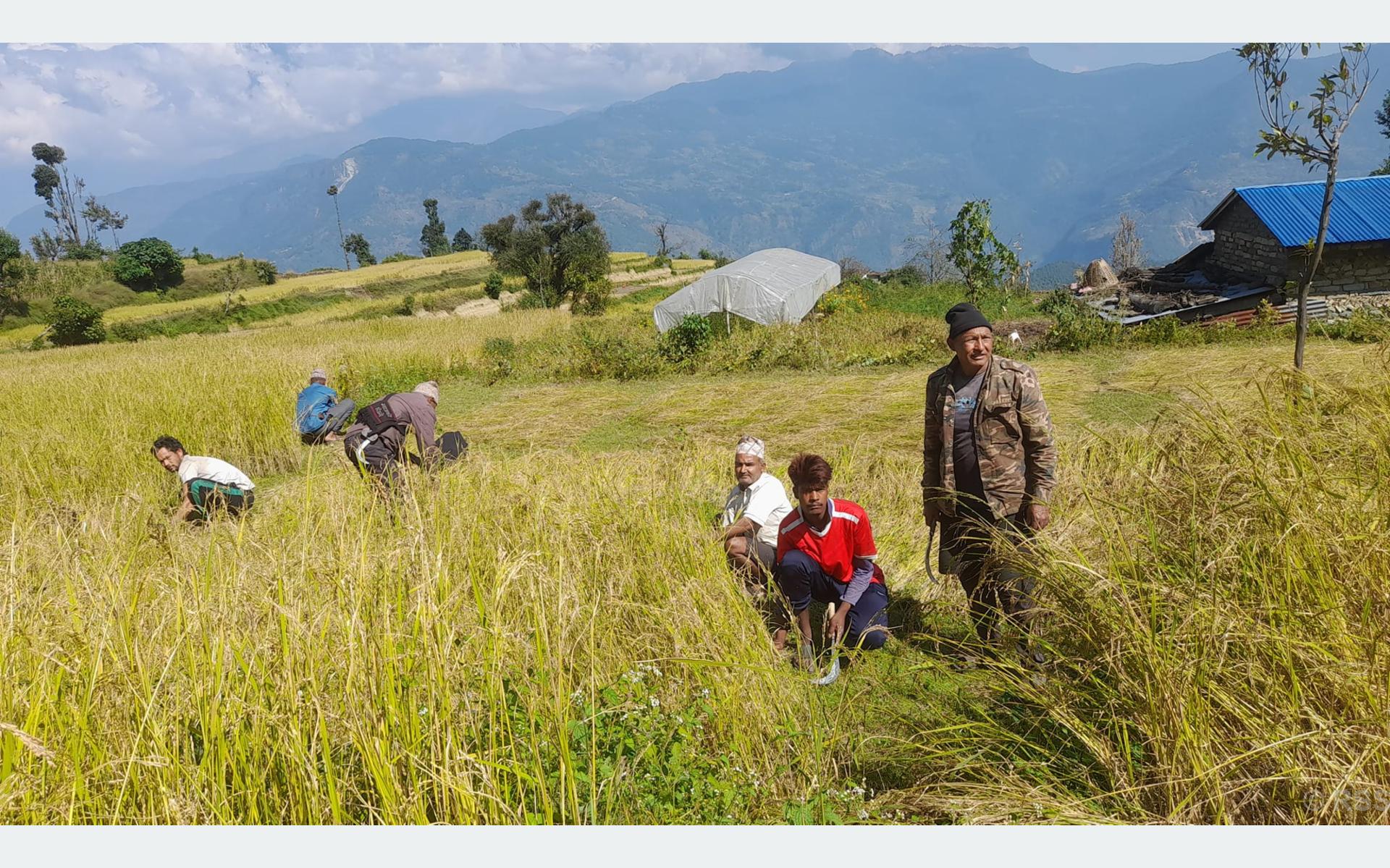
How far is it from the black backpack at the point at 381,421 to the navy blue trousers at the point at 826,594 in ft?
9.75

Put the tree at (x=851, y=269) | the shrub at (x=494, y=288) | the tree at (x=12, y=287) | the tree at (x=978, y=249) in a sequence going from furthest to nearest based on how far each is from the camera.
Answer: the shrub at (x=494, y=288), the tree at (x=12, y=287), the tree at (x=851, y=269), the tree at (x=978, y=249)

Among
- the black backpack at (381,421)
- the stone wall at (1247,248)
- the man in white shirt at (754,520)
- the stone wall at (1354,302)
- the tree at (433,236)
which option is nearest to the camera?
the man in white shirt at (754,520)

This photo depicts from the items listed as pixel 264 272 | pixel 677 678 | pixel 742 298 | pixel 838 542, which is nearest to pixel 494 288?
pixel 264 272

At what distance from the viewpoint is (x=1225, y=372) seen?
9.30m

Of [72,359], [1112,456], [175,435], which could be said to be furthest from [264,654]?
[72,359]

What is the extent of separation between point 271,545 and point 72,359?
2307 cm

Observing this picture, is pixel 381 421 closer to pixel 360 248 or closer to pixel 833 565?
pixel 833 565

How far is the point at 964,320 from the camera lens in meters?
2.98

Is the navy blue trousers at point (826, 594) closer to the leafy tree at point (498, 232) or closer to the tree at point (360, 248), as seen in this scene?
the leafy tree at point (498, 232)

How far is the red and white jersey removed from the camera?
11.1ft

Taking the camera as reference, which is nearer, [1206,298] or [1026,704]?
[1026,704]

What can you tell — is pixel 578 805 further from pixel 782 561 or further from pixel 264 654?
pixel 782 561

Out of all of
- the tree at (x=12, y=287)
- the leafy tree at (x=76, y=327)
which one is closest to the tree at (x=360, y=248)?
the tree at (x=12, y=287)

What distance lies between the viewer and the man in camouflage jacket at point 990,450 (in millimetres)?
2932
